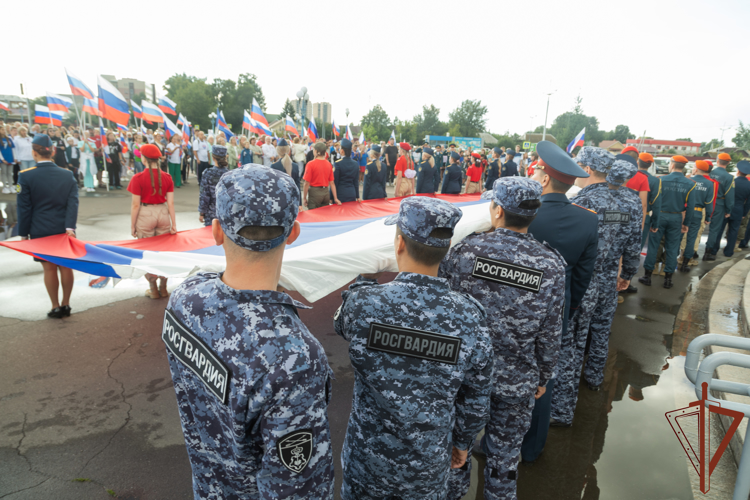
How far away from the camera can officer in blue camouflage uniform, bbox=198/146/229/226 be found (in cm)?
571

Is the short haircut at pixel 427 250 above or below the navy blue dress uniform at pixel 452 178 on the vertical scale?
above

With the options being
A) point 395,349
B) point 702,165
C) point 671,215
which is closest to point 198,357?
point 395,349

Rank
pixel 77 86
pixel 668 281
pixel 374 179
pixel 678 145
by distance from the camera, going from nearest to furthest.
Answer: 1. pixel 668 281
2. pixel 374 179
3. pixel 77 86
4. pixel 678 145

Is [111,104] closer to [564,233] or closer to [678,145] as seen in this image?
[564,233]

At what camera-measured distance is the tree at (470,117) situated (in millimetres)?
85375

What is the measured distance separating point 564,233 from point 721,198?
8332 mm

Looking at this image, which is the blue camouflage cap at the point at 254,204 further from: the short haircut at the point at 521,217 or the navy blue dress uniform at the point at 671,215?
the navy blue dress uniform at the point at 671,215

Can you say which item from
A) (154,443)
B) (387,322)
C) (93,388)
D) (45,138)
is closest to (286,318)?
(387,322)

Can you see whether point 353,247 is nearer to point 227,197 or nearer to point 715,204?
point 227,197

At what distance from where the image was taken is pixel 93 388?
11.6 feet

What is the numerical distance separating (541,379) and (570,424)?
1.34 m

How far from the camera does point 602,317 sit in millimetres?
3754

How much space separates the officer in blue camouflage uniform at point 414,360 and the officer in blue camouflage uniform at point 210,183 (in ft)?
15.4

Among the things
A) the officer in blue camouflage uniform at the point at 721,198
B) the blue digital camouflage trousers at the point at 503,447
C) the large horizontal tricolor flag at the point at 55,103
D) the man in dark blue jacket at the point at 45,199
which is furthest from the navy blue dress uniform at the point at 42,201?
the large horizontal tricolor flag at the point at 55,103
